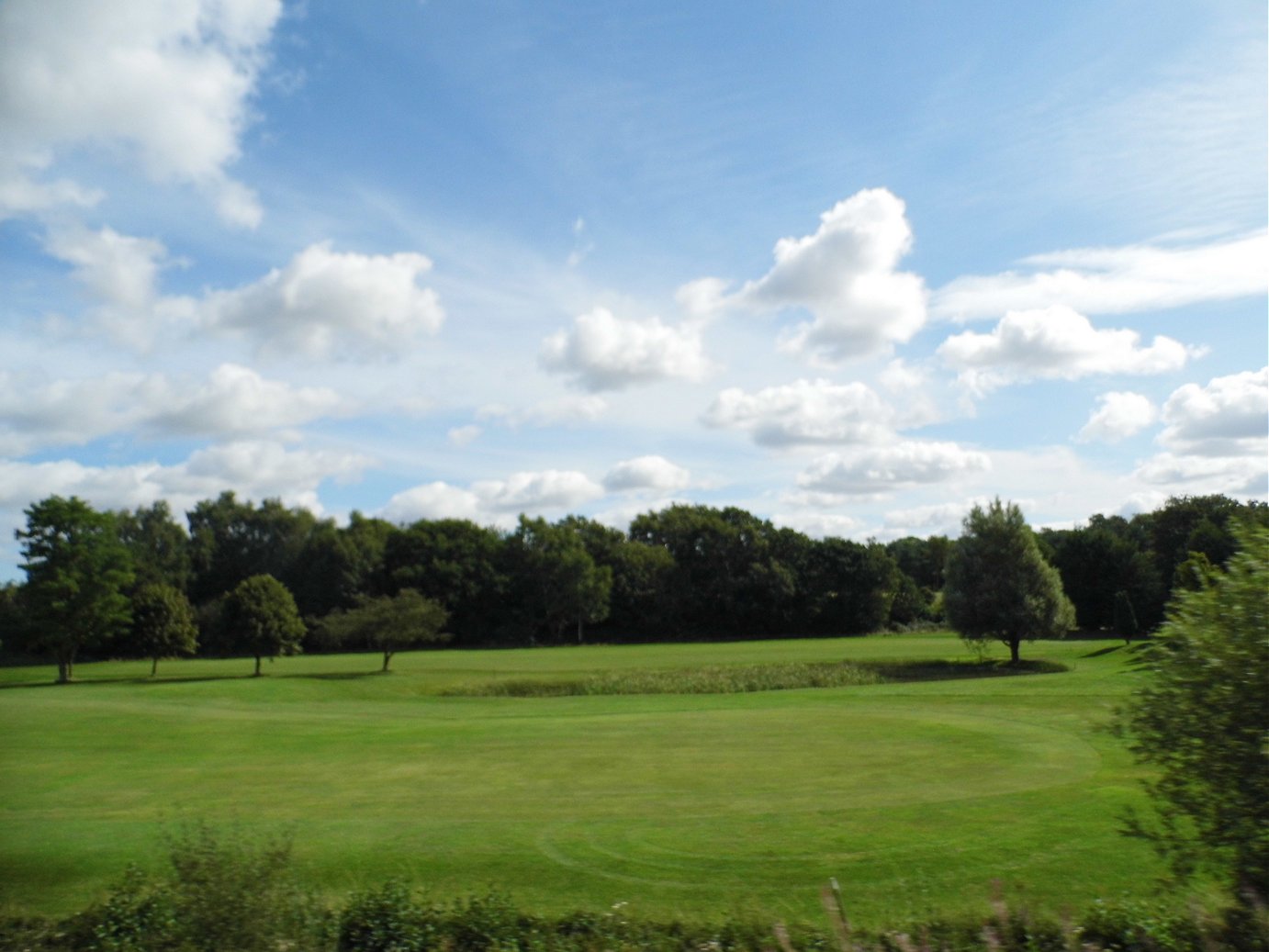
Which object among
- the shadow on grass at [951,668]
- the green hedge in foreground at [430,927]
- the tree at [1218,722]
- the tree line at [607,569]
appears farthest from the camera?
the tree line at [607,569]

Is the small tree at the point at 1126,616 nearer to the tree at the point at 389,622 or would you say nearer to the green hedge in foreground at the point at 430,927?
the tree at the point at 389,622

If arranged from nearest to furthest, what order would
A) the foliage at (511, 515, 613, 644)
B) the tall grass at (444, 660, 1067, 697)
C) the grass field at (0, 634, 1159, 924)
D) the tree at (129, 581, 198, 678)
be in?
the grass field at (0, 634, 1159, 924) → the tall grass at (444, 660, 1067, 697) → the tree at (129, 581, 198, 678) → the foliage at (511, 515, 613, 644)

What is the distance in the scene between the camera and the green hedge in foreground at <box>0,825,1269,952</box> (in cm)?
744

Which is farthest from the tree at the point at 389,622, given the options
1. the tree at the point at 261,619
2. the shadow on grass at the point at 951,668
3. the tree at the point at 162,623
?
the shadow on grass at the point at 951,668

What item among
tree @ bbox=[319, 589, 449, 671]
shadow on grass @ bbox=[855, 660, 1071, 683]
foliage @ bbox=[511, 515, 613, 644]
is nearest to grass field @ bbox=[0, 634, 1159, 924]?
shadow on grass @ bbox=[855, 660, 1071, 683]

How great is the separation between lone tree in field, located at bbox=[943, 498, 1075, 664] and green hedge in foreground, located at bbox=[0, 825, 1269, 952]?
4121 centimetres

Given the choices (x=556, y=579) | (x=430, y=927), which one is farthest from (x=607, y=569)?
(x=430, y=927)

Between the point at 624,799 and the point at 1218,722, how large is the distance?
9.86m

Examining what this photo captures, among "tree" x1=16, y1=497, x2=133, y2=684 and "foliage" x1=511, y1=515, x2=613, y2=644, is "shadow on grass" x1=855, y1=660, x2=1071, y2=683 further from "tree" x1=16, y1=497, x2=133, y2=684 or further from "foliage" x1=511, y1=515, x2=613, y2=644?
"foliage" x1=511, y1=515, x2=613, y2=644

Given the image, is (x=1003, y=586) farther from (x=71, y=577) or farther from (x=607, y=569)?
(x=607, y=569)

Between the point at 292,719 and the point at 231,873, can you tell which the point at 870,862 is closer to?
the point at 231,873

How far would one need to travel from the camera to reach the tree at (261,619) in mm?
48188

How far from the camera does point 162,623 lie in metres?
50.5

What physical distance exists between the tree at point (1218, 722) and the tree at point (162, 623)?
5153cm
